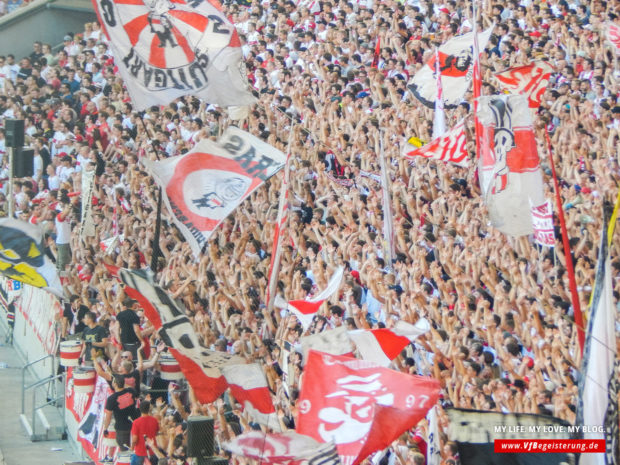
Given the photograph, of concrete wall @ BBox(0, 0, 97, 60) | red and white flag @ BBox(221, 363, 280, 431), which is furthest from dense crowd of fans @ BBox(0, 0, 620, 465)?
concrete wall @ BBox(0, 0, 97, 60)

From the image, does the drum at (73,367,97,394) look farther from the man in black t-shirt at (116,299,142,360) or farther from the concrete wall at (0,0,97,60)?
the concrete wall at (0,0,97,60)

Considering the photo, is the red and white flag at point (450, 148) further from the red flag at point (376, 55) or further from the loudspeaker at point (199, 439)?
the red flag at point (376, 55)

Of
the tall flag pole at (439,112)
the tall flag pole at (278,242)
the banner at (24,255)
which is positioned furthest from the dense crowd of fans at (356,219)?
the banner at (24,255)

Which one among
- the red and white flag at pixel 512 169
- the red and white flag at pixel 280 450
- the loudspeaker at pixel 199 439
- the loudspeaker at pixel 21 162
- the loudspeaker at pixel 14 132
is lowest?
the loudspeaker at pixel 199 439

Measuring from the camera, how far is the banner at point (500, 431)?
285 inches

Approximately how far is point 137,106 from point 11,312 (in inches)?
300

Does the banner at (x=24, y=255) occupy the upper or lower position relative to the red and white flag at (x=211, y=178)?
lower

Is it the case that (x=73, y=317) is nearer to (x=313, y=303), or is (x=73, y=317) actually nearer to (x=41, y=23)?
(x=313, y=303)

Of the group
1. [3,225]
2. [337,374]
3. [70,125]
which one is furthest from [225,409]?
[70,125]

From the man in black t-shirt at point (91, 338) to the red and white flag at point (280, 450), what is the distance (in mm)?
6229

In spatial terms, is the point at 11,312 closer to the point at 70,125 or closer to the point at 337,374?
the point at 70,125

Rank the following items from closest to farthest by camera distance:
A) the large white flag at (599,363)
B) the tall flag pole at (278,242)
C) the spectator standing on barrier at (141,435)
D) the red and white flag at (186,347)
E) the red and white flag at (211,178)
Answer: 1. the large white flag at (599,363)
2. the red and white flag at (186,347)
3. the spectator standing on barrier at (141,435)
4. the red and white flag at (211,178)
5. the tall flag pole at (278,242)

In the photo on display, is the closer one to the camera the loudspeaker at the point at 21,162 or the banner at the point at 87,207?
the banner at the point at 87,207

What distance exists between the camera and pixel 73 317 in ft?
51.4
